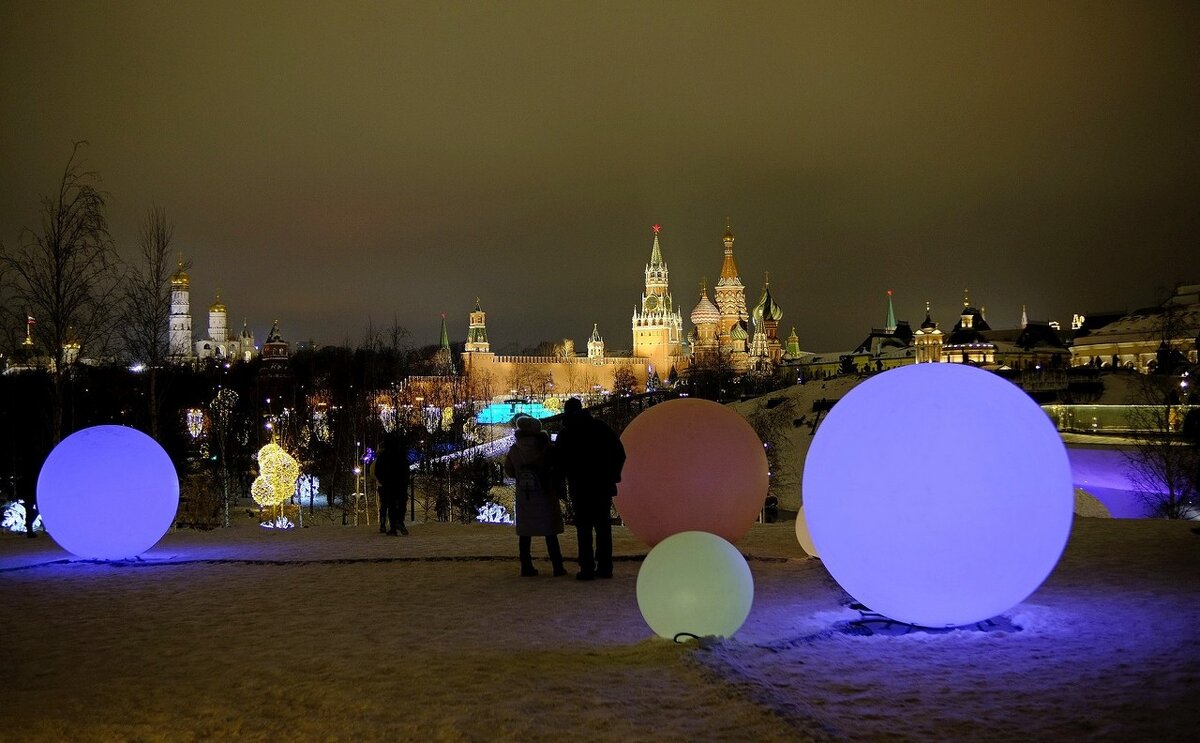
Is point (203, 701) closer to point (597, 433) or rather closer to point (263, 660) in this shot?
point (263, 660)

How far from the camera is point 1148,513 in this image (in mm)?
30203

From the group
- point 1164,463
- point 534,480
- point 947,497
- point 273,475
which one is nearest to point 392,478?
point 534,480

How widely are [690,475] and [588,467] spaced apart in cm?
141

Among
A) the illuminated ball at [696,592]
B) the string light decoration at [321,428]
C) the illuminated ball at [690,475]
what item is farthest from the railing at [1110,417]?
the illuminated ball at [696,592]

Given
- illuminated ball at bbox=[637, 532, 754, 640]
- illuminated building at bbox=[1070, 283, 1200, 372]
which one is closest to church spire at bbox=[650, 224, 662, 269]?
illuminated building at bbox=[1070, 283, 1200, 372]

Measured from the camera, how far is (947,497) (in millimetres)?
6637

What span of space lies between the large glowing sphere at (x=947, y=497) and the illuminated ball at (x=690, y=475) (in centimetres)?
367

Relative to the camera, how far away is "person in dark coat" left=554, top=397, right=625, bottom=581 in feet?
32.9

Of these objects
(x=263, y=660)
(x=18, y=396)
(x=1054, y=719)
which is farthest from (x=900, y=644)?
(x=18, y=396)

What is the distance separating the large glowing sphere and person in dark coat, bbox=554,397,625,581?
3.36 m

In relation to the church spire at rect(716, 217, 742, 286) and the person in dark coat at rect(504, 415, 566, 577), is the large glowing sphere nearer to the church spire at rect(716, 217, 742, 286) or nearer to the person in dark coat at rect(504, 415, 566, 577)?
the person in dark coat at rect(504, 415, 566, 577)

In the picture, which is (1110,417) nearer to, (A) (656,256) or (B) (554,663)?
(B) (554,663)

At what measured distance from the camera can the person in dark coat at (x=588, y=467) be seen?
32.9 feet

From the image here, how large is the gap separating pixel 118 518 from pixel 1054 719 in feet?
35.7
